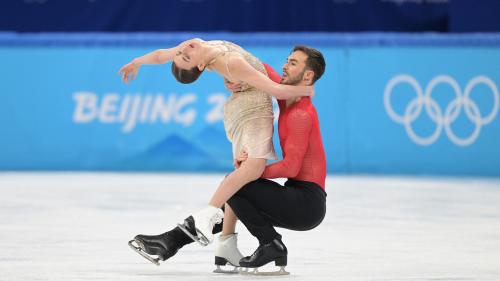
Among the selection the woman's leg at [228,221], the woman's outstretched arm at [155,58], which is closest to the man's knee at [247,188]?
the woman's leg at [228,221]

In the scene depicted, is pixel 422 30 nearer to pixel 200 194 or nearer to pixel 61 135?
pixel 61 135

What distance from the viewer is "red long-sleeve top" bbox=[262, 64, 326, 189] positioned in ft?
15.7

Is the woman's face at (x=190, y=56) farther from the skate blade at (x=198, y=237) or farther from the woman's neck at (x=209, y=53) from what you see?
the skate blade at (x=198, y=237)

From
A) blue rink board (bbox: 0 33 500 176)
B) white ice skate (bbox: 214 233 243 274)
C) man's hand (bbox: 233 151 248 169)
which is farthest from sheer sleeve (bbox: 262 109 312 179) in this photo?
blue rink board (bbox: 0 33 500 176)

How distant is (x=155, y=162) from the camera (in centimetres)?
1229

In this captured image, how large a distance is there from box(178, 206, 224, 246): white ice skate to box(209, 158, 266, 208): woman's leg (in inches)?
2.3

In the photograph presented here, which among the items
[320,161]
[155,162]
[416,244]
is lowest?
[155,162]

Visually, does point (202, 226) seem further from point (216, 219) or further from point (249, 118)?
point (249, 118)

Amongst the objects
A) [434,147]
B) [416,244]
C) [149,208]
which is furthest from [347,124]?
[416,244]

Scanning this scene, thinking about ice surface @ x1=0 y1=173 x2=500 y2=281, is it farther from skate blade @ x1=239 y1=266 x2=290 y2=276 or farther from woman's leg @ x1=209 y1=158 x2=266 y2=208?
woman's leg @ x1=209 y1=158 x2=266 y2=208

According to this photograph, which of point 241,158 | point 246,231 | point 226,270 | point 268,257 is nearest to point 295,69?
point 241,158

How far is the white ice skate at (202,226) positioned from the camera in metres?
4.71

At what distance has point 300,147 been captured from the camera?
4.79 m

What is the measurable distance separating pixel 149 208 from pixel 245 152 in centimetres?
345
